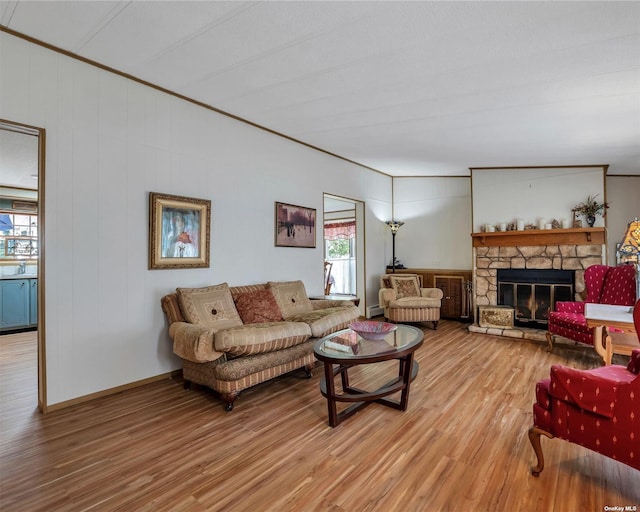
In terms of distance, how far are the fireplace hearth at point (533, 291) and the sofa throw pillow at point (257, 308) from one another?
12.9ft

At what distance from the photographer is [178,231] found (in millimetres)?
3430

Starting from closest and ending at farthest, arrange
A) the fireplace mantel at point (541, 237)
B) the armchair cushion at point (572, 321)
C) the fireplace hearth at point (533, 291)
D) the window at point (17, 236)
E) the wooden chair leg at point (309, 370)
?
the wooden chair leg at point (309, 370)
the armchair cushion at point (572, 321)
the fireplace mantel at point (541, 237)
the fireplace hearth at point (533, 291)
the window at point (17, 236)

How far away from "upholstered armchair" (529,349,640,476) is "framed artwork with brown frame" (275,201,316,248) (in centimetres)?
330

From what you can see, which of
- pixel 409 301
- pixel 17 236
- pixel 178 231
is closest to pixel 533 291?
pixel 409 301

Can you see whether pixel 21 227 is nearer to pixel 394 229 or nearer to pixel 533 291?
pixel 394 229

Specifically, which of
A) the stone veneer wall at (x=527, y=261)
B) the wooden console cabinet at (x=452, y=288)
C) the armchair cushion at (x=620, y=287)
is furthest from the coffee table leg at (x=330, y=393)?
the wooden console cabinet at (x=452, y=288)

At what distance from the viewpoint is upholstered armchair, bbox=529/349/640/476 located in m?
1.52

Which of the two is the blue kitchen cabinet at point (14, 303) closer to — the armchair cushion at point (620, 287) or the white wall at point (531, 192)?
the white wall at point (531, 192)

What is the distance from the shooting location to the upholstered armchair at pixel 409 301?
5.36 metres

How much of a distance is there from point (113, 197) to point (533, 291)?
5729mm

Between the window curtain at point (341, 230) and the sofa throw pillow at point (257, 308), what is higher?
the window curtain at point (341, 230)

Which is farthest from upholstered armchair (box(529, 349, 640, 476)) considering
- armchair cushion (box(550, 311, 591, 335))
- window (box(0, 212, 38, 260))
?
window (box(0, 212, 38, 260))

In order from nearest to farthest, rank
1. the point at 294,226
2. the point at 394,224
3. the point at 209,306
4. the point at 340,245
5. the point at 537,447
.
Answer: the point at 537,447 < the point at 209,306 < the point at 294,226 < the point at 394,224 < the point at 340,245

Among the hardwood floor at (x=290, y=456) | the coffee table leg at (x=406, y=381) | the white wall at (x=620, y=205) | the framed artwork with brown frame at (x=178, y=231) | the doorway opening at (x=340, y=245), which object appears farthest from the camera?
the doorway opening at (x=340, y=245)
